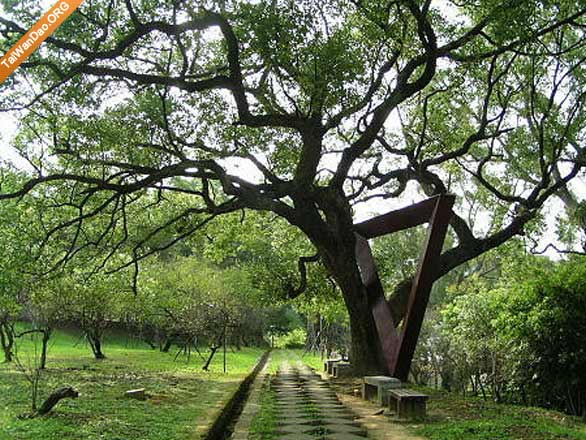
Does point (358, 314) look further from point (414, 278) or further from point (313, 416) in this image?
point (313, 416)

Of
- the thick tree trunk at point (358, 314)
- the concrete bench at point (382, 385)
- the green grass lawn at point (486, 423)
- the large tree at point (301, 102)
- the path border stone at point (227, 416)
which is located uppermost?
the large tree at point (301, 102)

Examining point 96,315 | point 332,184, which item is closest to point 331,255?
Result: point 332,184

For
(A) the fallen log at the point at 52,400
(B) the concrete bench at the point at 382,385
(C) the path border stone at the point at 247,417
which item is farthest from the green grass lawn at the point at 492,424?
(A) the fallen log at the point at 52,400

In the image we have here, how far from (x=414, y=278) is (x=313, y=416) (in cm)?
357

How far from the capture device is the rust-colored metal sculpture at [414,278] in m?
9.96

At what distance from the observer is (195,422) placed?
7.36 metres

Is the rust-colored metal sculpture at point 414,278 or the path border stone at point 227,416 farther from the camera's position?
the rust-colored metal sculpture at point 414,278

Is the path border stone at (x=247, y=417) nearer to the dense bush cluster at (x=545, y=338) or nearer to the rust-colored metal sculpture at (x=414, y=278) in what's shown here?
the rust-colored metal sculpture at (x=414, y=278)

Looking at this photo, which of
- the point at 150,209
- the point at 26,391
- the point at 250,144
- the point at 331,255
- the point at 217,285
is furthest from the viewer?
the point at 217,285

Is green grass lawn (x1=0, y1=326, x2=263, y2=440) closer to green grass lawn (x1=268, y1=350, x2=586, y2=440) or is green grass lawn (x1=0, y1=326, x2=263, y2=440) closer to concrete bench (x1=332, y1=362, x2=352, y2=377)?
green grass lawn (x1=268, y1=350, x2=586, y2=440)

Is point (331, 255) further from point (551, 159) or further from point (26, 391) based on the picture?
point (26, 391)

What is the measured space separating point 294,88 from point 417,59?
2.39 m

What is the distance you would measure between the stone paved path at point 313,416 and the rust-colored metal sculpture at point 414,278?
4.74 ft

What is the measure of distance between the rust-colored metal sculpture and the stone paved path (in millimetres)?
1444
